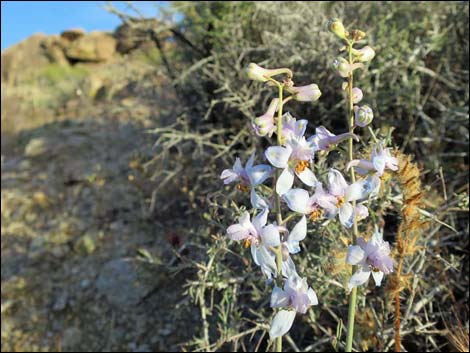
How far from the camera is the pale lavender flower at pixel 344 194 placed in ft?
3.29

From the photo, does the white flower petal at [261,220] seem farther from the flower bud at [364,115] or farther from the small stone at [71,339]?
the small stone at [71,339]

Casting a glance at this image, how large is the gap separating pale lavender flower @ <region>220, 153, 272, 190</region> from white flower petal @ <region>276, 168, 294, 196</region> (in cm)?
5

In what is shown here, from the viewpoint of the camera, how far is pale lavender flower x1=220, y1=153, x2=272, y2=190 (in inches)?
39.9

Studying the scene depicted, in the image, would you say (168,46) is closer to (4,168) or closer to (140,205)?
(140,205)

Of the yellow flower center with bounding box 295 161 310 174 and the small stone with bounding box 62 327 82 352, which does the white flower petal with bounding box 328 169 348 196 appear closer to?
the yellow flower center with bounding box 295 161 310 174

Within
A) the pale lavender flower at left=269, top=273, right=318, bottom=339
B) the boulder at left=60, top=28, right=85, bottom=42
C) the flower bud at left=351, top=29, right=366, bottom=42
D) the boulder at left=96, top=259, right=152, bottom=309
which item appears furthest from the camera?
the boulder at left=60, top=28, right=85, bottom=42

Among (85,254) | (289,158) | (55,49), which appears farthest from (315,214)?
(55,49)

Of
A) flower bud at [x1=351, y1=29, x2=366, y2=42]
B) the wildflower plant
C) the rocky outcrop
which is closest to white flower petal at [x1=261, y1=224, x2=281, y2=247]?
the wildflower plant

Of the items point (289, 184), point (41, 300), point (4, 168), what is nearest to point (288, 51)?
point (289, 184)

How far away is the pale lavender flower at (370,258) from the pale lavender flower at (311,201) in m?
0.10

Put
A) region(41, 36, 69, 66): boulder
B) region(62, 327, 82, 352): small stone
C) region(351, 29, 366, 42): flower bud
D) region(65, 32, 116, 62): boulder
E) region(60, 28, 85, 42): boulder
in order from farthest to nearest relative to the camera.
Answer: region(60, 28, 85, 42): boulder → region(65, 32, 116, 62): boulder → region(41, 36, 69, 66): boulder → region(62, 327, 82, 352): small stone → region(351, 29, 366, 42): flower bud

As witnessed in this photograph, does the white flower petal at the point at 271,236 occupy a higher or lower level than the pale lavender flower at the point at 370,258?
higher

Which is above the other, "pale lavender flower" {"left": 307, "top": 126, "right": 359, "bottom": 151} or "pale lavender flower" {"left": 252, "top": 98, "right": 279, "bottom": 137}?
"pale lavender flower" {"left": 252, "top": 98, "right": 279, "bottom": 137}

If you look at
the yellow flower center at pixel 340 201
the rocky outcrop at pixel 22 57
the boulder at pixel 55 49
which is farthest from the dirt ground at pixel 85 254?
the boulder at pixel 55 49
